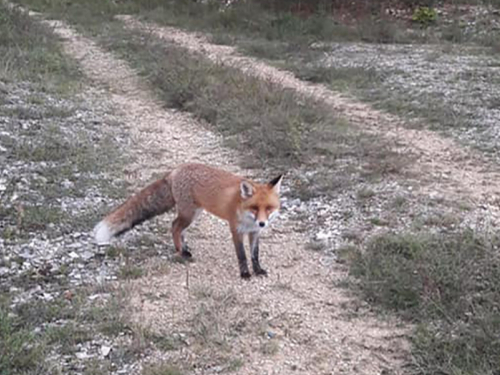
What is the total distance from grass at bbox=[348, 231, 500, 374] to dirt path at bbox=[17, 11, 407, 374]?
0.21 metres

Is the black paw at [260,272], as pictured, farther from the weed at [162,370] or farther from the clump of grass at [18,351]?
the clump of grass at [18,351]

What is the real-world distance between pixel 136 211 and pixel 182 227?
42 cm

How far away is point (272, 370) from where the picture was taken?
208 inches

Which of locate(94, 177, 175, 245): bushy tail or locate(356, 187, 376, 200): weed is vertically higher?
locate(94, 177, 175, 245): bushy tail

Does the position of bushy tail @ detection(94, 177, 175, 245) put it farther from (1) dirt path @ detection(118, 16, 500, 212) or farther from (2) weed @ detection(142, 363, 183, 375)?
(1) dirt path @ detection(118, 16, 500, 212)

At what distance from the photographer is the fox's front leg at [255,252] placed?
660 cm

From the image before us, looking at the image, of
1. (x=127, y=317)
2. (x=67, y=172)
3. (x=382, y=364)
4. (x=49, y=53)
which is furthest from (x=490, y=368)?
(x=49, y=53)

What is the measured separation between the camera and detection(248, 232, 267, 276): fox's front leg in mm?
6598

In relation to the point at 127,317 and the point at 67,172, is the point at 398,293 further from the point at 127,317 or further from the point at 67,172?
the point at 67,172

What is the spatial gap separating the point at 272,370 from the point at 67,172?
483 cm

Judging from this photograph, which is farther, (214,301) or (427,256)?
(427,256)

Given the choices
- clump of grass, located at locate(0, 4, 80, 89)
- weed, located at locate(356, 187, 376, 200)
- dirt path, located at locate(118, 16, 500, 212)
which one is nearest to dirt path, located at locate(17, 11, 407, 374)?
weed, located at locate(356, 187, 376, 200)

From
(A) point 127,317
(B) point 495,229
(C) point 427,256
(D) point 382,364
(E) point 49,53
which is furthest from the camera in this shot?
(E) point 49,53

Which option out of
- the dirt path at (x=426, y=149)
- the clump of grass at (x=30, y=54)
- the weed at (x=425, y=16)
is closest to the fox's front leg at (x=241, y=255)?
the dirt path at (x=426, y=149)
